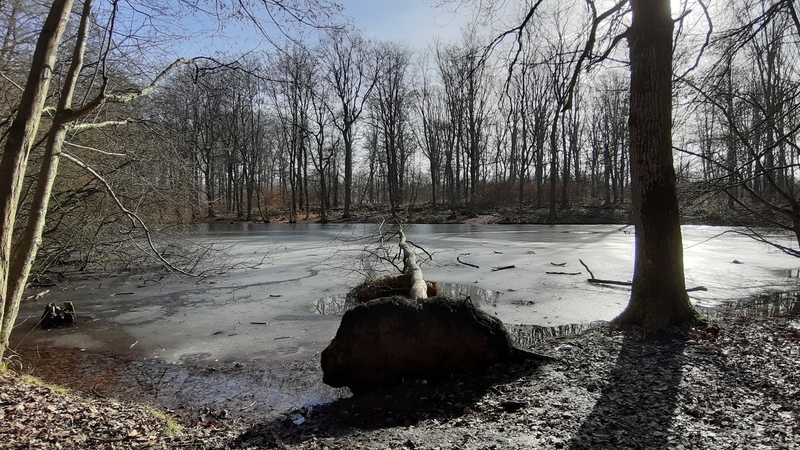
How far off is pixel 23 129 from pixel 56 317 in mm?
5130

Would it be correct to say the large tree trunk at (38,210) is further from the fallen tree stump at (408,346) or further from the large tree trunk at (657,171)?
the large tree trunk at (657,171)

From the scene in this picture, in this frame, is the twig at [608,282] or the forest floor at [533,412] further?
the twig at [608,282]

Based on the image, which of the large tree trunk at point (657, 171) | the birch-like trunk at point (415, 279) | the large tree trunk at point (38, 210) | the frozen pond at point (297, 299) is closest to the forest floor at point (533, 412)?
the large tree trunk at point (657, 171)

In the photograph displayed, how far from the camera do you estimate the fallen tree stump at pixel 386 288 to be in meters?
9.04

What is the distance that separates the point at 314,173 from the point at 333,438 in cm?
4676

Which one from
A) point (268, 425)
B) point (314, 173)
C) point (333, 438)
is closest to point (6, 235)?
point (268, 425)

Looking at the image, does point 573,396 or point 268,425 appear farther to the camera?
point 268,425

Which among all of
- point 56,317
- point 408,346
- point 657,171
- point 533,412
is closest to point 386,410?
point 408,346

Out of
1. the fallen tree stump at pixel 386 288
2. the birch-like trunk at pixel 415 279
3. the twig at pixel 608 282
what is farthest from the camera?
the twig at pixel 608 282

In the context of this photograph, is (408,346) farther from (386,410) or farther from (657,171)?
(657,171)

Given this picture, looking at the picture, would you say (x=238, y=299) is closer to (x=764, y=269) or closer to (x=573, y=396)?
(x=573, y=396)

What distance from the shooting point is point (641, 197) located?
550 centimetres

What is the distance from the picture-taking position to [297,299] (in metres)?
9.24

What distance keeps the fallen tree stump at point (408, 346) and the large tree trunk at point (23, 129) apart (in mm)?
2987
